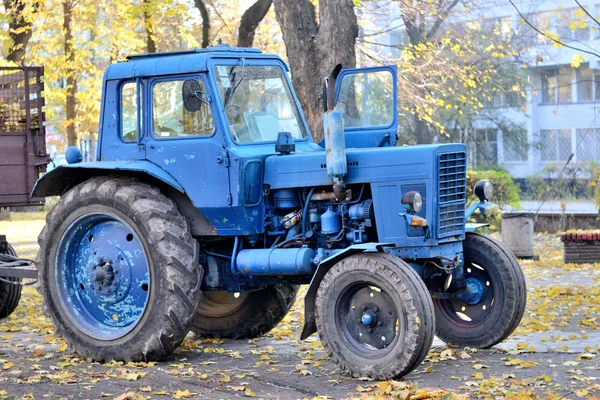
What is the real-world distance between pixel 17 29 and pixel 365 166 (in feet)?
47.5

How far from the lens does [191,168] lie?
871 centimetres

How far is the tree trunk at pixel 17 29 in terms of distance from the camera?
21.0 m

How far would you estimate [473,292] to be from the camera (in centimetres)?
897

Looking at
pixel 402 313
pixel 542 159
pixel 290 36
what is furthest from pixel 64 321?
pixel 542 159

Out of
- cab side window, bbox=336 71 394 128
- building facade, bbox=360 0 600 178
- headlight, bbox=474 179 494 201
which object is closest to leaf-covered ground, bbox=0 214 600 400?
headlight, bbox=474 179 494 201

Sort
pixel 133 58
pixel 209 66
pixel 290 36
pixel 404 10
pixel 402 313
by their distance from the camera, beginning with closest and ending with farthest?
pixel 402 313, pixel 209 66, pixel 133 58, pixel 290 36, pixel 404 10

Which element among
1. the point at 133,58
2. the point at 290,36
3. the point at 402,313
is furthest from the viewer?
the point at 290,36

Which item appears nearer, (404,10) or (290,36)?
(290,36)

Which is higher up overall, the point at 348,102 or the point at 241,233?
the point at 348,102

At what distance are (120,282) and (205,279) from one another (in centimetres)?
75

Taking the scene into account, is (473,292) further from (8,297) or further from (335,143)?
(8,297)

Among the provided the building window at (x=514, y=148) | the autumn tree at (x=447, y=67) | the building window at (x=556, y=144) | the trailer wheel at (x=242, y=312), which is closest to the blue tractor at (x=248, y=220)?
the trailer wheel at (x=242, y=312)

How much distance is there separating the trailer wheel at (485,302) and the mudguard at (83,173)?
2.66 metres

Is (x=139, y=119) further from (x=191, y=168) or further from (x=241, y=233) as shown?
(x=241, y=233)
